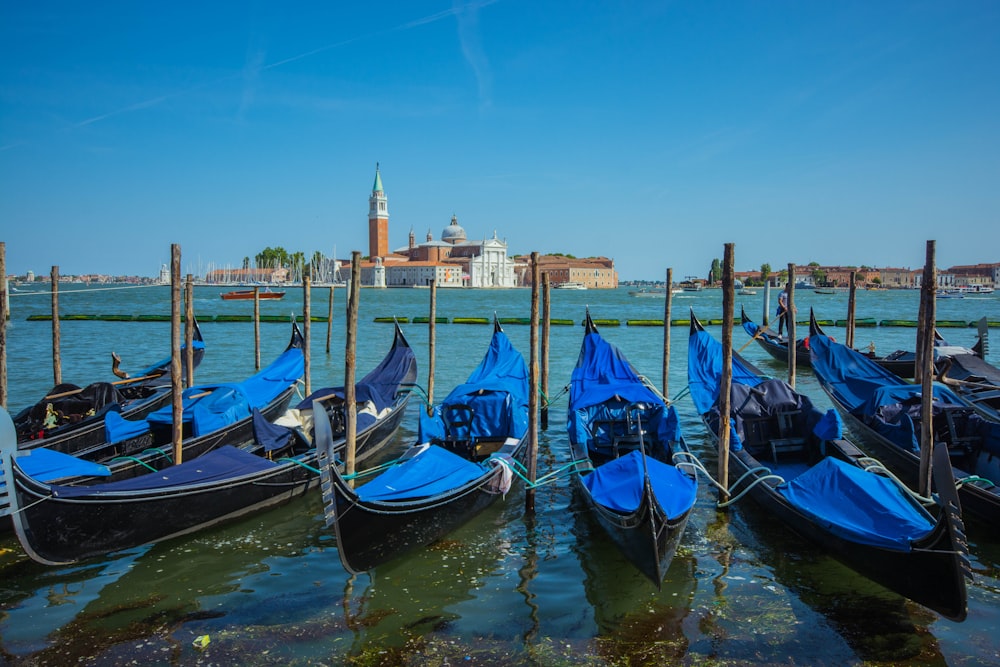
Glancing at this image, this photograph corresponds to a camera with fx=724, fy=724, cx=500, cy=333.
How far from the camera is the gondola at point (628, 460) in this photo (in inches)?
154

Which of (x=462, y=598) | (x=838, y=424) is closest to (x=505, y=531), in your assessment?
(x=462, y=598)

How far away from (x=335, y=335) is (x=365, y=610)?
17927mm

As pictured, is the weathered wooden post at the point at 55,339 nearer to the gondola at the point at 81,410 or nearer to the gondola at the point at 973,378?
the gondola at the point at 81,410

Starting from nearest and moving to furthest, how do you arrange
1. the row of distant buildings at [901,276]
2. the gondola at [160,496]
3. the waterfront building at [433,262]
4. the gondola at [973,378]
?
the gondola at [160,496] < the gondola at [973,378] < the waterfront building at [433,262] < the row of distant buildings at [901,276]

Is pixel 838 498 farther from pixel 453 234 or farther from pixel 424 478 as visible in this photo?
pixel 453 234

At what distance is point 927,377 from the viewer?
468 cm

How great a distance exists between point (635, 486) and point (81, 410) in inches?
236

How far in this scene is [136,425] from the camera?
6344 mm

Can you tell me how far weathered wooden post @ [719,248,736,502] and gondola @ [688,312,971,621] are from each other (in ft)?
0.53

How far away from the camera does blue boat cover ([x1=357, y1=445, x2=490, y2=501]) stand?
4387 mm

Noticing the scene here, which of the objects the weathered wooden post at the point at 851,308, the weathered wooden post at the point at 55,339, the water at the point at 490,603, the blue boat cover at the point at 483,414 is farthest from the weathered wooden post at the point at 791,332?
the weathered wooden post at the point at 55,339

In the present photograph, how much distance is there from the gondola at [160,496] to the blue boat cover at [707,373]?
333 centimetres

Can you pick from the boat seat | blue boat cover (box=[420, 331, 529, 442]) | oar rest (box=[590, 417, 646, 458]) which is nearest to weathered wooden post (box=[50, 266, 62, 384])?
blue boat cover (box=[420, 331, 529, 442])

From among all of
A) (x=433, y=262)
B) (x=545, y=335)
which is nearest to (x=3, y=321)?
(x=545, y=335)
